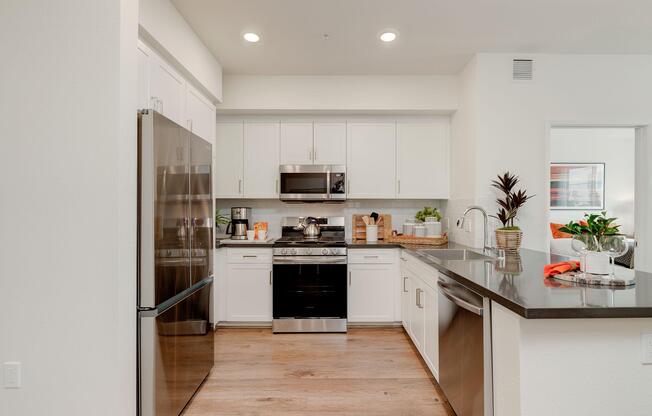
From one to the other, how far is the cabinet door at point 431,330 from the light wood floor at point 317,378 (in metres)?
0.17

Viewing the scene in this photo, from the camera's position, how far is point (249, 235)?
4.16 meters

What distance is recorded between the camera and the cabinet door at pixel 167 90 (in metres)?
2.52

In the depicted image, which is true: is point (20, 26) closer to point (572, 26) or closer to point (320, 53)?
point (320, 53)

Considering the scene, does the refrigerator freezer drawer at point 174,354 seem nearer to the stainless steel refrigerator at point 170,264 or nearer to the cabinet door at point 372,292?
the stainless steel refrigerator at point 170,264

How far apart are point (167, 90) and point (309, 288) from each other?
2.17 m

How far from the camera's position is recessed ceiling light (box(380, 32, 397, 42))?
3.04 m

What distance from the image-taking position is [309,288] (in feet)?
12.2

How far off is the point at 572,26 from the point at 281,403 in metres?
3.52

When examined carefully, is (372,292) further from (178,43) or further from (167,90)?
(178,43)

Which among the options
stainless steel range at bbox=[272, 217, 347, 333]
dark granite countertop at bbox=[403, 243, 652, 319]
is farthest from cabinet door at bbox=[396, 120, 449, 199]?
dark granite countertop at bbox=[403, 243, 652, 319]

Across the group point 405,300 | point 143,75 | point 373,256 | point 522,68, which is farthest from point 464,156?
point 143,75

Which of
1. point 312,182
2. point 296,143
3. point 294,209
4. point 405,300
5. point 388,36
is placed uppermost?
point 388,36

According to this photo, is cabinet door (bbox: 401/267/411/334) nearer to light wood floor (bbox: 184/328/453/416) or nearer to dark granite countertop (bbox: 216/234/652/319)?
light wood floor (bbox: 184/328/453/416)

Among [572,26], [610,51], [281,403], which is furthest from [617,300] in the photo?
[610,51]
